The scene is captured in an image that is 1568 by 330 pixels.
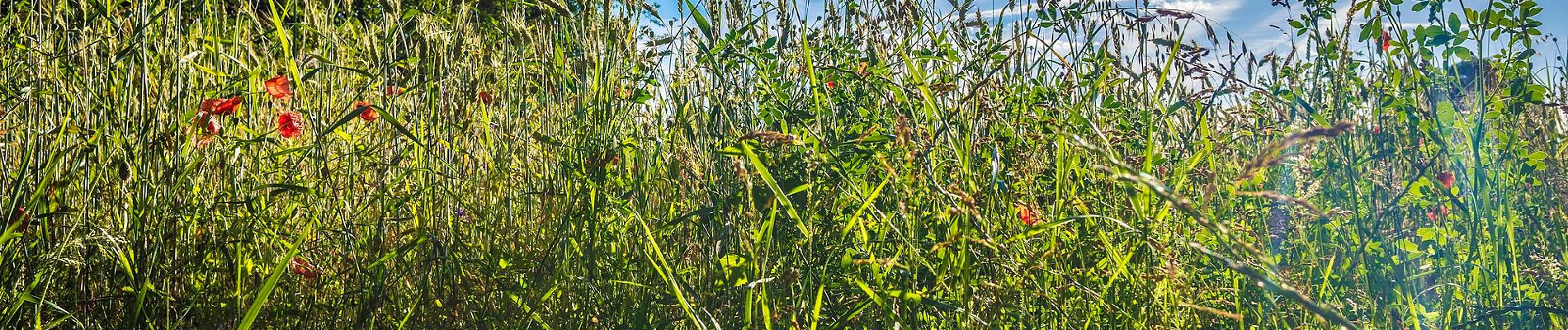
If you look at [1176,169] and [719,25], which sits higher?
[719,25]

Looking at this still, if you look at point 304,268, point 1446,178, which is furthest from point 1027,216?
point 304,268

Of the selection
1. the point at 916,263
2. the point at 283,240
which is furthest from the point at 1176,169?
the point at 283,240

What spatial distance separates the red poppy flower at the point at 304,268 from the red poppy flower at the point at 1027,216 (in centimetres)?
102

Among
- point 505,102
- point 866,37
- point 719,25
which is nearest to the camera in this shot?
point 719,25

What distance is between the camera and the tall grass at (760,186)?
1.25m

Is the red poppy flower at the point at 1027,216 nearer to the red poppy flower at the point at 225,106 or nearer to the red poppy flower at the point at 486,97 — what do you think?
the red poppy flower at the point at 486,97

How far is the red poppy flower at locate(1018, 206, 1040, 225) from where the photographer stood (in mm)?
1311

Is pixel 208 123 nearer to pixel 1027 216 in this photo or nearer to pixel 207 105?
pixel 207 105

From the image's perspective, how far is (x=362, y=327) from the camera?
1.42 m

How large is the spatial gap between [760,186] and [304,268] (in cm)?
74

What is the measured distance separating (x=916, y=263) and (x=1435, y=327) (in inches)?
35.6

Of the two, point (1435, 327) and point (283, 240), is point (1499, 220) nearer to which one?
point (1435, 327)

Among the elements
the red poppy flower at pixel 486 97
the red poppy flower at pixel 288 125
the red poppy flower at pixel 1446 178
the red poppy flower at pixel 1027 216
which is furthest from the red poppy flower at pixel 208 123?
the red poppy flower at pixel 1446 178

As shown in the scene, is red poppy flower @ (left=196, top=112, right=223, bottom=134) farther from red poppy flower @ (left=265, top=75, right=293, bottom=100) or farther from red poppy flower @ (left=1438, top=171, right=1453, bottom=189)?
red poppy flower @ (left=1438, top=171, right=1453, bottom=189)
